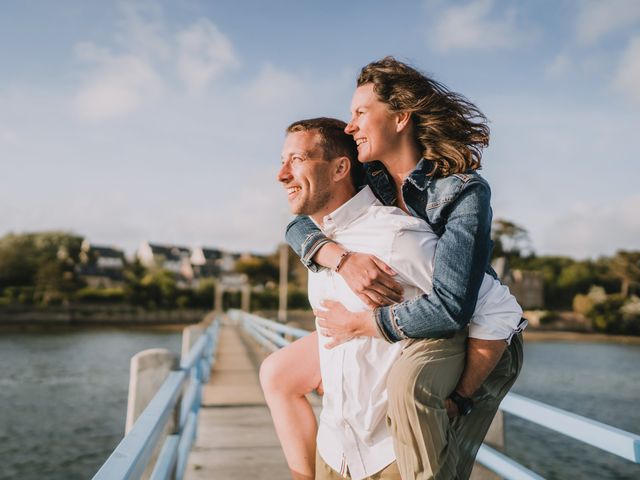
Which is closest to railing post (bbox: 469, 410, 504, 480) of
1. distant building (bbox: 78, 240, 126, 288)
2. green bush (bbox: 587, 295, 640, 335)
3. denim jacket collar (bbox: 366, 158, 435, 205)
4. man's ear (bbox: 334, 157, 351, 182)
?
denim jacket collar (bbox: 366, 158, 435, 205)

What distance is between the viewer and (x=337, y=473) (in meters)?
1.67

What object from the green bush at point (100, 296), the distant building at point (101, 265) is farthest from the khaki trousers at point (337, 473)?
the distant building at point (101, 265)

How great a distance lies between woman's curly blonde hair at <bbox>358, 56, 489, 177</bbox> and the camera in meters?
1.69

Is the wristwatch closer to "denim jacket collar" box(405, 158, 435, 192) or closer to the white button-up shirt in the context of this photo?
the white button-up shirt

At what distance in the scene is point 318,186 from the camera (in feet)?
5.92

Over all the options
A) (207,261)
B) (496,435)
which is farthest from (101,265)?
(496,435)

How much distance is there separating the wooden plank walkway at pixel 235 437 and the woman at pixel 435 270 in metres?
2.26

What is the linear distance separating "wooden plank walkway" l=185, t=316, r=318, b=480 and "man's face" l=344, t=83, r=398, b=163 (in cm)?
277

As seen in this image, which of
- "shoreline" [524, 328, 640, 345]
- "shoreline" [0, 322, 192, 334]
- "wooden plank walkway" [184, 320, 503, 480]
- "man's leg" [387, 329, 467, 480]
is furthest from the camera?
"shoreline" [524, 328, 640, 345]

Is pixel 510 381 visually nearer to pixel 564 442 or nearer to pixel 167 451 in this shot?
pixel 167 451

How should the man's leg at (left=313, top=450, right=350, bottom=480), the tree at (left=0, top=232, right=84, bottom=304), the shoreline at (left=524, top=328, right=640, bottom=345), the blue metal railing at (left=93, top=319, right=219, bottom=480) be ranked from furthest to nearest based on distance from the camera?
1. the tree at (left=0, top=232, right=84, bottom=304)
2. the shoreline at (left=524, top=328, right=640, bottom=345)
3. the man's leg at (left=313, top=450, right=350, bottom=480)
4. the blue metal railing at (left=93, top=319, right=219, bottom=480)

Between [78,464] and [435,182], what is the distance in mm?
11894

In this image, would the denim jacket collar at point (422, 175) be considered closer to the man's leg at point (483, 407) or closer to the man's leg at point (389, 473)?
the man's leg at point (483, 407)

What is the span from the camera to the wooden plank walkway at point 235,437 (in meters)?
4.02
